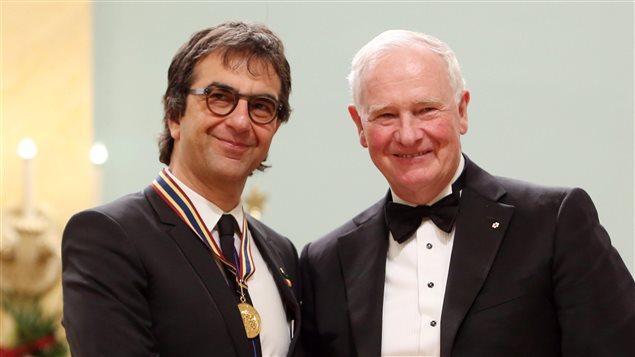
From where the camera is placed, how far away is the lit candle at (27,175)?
4785mm

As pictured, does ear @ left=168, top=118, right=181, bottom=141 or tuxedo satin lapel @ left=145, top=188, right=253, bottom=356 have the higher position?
ear @ left=168, top=118, right=181, bottom=141

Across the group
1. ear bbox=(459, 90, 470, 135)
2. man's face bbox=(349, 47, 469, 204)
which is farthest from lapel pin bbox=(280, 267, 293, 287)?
ear bbox=(459, 90, 470, 135)

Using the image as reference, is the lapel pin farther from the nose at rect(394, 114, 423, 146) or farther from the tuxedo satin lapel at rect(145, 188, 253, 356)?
the nose at rect(394, 114, 423, 146)

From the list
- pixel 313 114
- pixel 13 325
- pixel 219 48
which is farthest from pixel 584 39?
pixel 13 325

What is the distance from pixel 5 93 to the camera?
498 centimetres

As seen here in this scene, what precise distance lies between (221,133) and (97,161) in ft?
8.18

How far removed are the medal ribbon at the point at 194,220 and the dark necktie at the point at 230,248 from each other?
0.6 inches

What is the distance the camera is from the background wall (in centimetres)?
528

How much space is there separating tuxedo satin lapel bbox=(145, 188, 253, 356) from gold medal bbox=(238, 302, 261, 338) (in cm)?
4

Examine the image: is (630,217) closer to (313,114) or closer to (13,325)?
(313,114)

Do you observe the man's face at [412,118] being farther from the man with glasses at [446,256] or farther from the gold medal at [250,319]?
the gold medal at [250,319]

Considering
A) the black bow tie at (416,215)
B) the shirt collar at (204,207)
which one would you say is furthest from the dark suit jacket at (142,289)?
the black bow tie at (416,215)

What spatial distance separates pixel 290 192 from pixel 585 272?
9.22 ft

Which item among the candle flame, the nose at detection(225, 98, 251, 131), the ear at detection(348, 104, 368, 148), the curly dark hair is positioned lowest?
the candle flame
